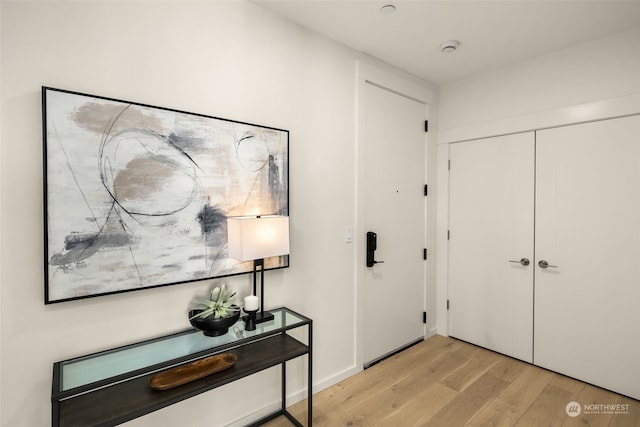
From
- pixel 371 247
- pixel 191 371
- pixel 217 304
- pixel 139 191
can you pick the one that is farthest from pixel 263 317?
pixel 371 247

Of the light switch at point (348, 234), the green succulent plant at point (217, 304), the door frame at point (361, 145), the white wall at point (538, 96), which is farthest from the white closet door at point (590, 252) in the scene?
the green succulent plant at point (217, 304)

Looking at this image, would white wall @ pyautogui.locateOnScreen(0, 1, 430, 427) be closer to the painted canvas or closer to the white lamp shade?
the painted canvas

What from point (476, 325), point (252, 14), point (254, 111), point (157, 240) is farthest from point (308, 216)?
point (476, 325)

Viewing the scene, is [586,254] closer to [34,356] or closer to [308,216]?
[308,216]

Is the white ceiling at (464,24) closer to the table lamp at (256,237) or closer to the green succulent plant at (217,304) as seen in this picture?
the table lamp at (256,237)

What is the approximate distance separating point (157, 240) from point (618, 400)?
3.36 m

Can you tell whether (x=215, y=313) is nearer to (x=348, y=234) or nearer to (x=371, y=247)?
(x=348, y=234)

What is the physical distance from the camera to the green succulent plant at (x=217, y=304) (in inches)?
67.0

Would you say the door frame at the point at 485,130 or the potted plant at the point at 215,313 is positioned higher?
the door frame at the point at 485,130

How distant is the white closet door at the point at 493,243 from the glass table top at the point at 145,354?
7.06ft

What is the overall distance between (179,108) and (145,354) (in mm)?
1270

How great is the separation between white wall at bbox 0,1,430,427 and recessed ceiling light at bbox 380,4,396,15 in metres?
0.50

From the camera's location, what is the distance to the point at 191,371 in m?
1.59

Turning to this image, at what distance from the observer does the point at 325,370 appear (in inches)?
98.5
